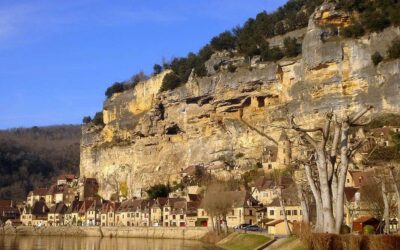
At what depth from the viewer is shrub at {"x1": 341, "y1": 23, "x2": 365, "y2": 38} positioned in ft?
250

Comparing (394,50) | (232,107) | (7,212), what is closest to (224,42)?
(232,107)

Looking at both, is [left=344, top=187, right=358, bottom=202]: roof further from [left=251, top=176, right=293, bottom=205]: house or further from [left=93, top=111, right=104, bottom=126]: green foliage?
[left=93, top=111, right=104, bottom=126]: green foliage

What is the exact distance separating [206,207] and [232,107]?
30440 millimetres

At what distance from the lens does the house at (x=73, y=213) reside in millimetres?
106875

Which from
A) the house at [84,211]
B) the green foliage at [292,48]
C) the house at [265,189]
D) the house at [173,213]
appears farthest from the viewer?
the house at [84,211]

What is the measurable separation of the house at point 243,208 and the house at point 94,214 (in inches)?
1339

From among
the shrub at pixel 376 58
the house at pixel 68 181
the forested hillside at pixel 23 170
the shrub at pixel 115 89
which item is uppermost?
the shrub at pixel 115 89

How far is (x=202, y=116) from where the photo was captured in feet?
323

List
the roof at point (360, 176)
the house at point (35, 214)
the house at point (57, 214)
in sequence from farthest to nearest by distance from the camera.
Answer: the house at point (35, 214) → the house at point (57, 214) → the roof at point (360, 176)

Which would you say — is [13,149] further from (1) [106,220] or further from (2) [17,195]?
(1) [106,220]

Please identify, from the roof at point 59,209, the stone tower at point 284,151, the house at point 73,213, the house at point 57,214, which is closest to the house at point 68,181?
the roof at point 59,209

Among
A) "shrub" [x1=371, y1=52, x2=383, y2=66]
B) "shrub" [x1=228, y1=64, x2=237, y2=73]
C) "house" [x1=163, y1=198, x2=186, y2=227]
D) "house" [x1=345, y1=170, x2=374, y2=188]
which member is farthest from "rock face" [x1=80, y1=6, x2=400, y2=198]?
"house" [x1=163, y1=198, x2=186, y2=227]

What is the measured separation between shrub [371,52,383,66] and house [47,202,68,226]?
2537 inches

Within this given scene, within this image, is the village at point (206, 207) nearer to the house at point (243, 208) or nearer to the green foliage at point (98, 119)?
the house at point (243, 208)
